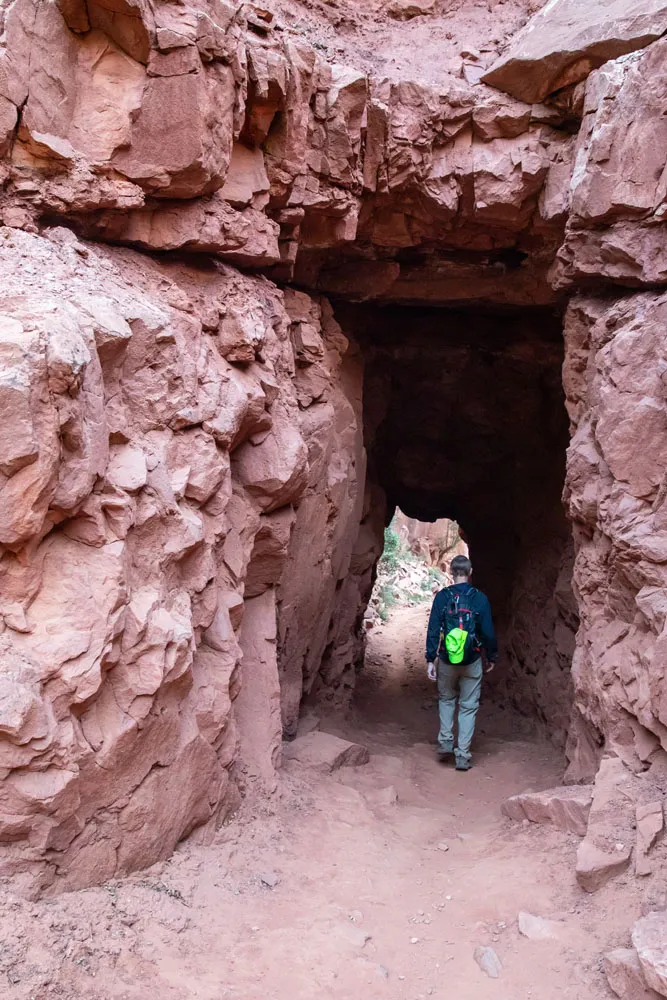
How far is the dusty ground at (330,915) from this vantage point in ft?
9.18

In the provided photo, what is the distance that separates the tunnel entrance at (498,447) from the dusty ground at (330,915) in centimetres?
274

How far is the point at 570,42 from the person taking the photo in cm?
513

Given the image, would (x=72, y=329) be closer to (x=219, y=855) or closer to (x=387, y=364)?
(x=219, y=855)

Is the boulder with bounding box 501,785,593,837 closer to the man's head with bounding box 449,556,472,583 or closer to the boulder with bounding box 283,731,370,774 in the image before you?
the boulder with bounding box 283,731,370,774

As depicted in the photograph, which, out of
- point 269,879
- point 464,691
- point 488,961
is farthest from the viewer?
point 464,691

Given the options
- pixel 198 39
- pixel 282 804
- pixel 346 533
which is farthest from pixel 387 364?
pixel 282 804

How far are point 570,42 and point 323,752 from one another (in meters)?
5.24

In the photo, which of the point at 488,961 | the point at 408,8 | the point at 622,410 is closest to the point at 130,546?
the point at 488,961

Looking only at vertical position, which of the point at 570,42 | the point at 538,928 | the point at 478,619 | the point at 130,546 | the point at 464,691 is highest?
the point at 570,42

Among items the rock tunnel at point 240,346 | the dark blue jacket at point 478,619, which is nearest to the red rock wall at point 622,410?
the rock tunnel at point 240,346

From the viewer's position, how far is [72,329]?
3260 mm

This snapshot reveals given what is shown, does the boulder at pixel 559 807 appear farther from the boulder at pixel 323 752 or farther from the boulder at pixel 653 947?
the boulder at pixel 323 752

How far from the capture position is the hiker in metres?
5.99

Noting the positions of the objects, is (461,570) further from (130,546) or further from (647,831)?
(130,546)
